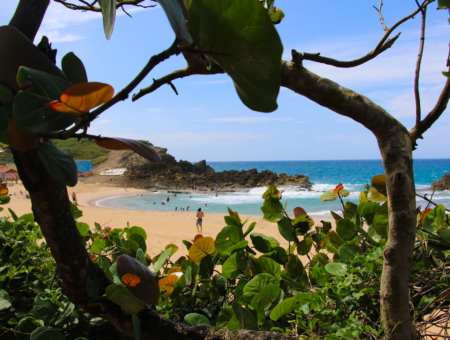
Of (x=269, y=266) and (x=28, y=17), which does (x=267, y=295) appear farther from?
(x=28, y=17)

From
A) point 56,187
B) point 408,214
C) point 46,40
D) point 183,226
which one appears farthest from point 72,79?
point 183,226

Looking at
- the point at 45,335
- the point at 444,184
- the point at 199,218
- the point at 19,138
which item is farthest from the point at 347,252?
the point at 444,184

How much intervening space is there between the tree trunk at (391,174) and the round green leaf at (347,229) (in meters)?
0.28

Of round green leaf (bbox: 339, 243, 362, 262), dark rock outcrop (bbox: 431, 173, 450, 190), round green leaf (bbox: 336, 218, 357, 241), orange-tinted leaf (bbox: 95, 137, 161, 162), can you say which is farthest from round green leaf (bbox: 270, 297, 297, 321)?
dark rock outcrop (bbox: 431, 173, 450, 190)

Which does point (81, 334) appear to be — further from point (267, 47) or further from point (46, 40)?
point (267, 47)

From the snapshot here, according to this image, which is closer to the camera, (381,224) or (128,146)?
(128,146)

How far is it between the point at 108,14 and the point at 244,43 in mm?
210

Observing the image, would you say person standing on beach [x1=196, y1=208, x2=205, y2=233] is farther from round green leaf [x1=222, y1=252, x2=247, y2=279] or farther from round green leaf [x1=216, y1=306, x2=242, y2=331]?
round green leaf [x1=216, y1=306, x2=242, y2=331]

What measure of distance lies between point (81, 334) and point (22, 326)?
154mm

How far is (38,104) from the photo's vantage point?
31 cm

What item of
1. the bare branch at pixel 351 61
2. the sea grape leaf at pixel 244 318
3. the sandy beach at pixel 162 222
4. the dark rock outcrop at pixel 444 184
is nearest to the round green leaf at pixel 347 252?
the sea grape leaf at pixel 244 318

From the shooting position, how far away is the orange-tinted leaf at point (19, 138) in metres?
0.38

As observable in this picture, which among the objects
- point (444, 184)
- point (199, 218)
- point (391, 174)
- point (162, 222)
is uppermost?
point (391, 174)

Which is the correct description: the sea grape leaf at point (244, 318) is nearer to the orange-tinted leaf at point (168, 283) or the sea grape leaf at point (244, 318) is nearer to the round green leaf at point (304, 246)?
the orange-tinted leaf at point (168, 283)
